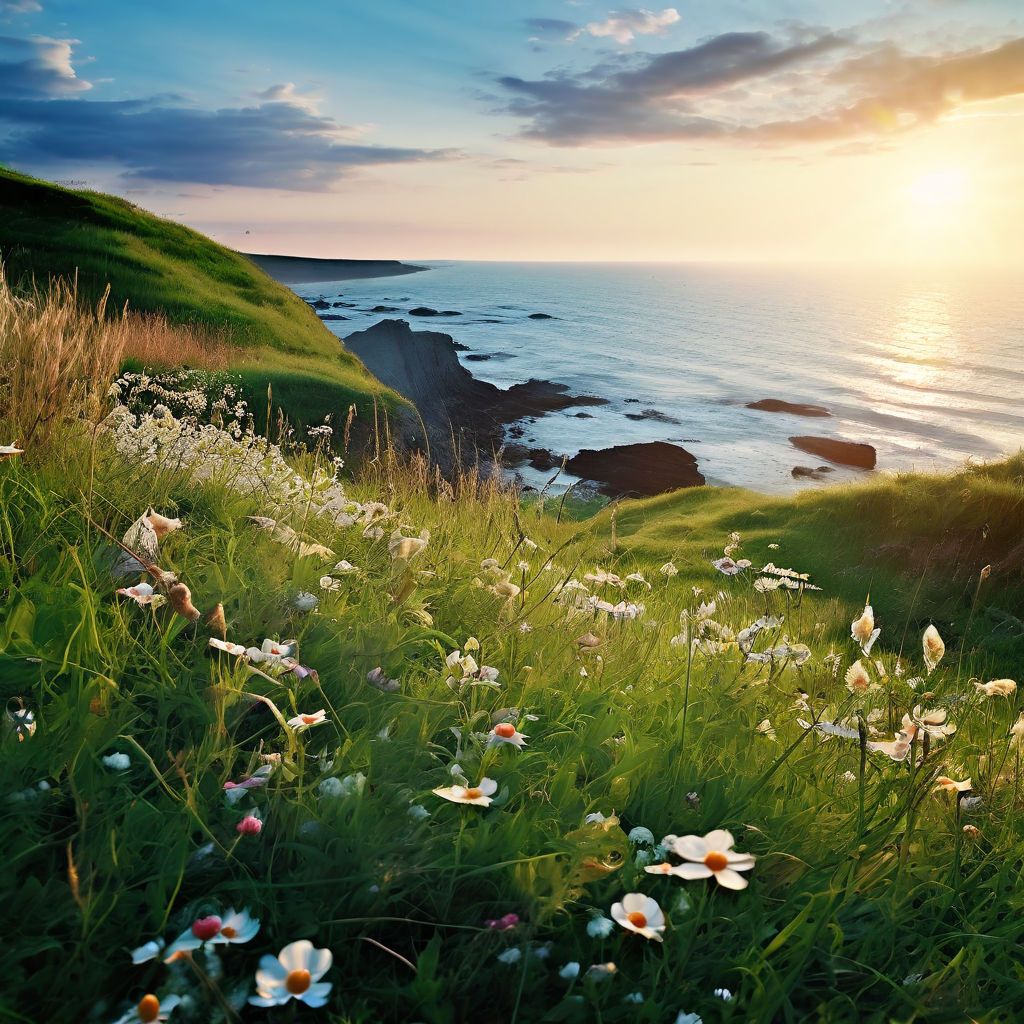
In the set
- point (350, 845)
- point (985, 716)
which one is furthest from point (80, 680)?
point (985, 716)

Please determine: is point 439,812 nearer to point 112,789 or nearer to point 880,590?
point 112,789

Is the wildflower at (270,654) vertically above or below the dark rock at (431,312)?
below

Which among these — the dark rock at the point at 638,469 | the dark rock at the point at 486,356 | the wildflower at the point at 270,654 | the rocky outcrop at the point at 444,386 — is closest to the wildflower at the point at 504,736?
the wildflower at the point at 270,654

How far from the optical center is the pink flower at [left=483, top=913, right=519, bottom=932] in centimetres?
223

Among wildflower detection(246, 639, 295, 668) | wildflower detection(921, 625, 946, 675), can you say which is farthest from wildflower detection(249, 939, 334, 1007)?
wildflower detection(921, 625, 946, 675)

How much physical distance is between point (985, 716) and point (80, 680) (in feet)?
17.4

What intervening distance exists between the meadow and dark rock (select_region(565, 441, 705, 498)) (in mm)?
36189

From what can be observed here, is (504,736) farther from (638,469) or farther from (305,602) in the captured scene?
(638,469)

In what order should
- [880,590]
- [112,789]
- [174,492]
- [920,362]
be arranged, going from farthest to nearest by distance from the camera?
[920,362]
[880,590]
[174,492]
[112,789]

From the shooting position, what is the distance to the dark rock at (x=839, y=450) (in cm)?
5925

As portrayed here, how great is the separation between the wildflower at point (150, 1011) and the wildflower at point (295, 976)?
18 cm

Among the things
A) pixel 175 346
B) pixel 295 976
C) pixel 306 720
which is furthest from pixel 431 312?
pixel 295 976

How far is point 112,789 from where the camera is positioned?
8.68 feet

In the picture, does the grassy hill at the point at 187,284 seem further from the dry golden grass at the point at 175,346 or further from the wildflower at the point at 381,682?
the wildflower at the point at 381,682
